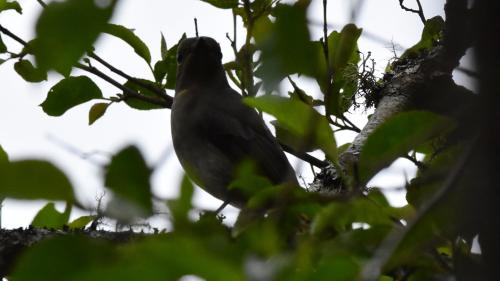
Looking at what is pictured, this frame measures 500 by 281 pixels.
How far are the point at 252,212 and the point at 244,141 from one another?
2829mm

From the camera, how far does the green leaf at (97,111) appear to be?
3473 mm

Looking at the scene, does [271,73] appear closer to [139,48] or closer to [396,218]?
[396,218]

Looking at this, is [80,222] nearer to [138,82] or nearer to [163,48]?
[138,82]

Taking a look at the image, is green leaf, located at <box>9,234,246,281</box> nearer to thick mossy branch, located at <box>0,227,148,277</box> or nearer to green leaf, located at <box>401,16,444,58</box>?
thick mossy branch, located at <box>0,227,148,277</box>

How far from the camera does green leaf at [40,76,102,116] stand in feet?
9.19

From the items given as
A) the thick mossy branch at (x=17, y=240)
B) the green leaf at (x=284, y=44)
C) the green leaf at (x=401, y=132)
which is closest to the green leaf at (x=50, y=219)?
the thick mossy branch at (x=17, y=240)

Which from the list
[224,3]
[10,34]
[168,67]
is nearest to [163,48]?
[168,67]

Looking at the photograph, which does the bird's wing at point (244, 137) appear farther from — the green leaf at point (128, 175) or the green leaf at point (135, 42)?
the green leaf at point (128, 175)

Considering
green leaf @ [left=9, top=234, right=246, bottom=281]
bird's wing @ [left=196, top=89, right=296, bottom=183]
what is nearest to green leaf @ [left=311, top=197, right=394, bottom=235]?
green leaf @ [left=9, top=234, right=246, bottom=281]

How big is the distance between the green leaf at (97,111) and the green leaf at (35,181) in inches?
103

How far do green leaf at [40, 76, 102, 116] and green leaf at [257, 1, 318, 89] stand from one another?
2.14 m

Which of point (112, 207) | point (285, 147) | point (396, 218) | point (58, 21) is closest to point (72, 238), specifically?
point (112, 207)

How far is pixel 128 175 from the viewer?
890mm

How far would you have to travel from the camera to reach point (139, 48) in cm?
327
